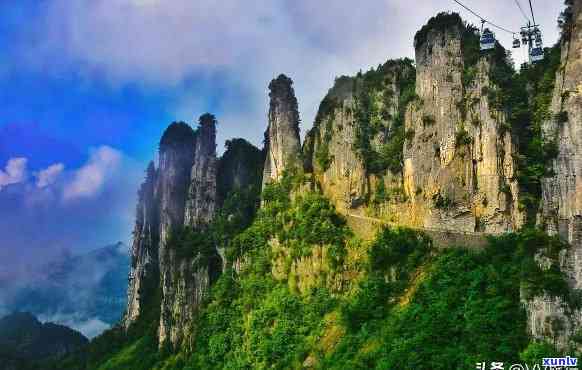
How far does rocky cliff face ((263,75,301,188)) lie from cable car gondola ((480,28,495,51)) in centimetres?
2265

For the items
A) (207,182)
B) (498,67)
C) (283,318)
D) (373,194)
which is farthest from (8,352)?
(498,67)

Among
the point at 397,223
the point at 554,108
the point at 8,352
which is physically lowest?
the point at 8,352

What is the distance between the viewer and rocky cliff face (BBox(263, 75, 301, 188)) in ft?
204

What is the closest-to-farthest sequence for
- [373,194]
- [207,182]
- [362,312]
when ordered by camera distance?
[362,312] → [373,194] → [207,182]

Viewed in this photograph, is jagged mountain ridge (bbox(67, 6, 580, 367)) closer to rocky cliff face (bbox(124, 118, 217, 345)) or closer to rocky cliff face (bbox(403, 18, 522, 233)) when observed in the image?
rocky cliff face (bbox(403, 18, 522, 233))

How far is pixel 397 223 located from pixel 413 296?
7528 mm

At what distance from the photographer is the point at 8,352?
363 ft

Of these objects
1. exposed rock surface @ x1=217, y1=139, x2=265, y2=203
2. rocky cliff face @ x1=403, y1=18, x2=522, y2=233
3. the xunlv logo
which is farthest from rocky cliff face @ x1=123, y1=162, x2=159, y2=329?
the xunlv logo

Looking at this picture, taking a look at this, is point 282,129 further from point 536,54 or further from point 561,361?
point 561,361

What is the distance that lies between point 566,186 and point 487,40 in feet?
38.7

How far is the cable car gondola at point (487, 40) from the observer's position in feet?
133

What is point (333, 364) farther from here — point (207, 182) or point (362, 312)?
point (207, 182)

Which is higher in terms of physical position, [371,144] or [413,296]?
[371,144]

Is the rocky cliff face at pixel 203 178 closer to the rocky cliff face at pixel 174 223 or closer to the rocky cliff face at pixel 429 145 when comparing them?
the rocky cliff face at pixel 174 223
